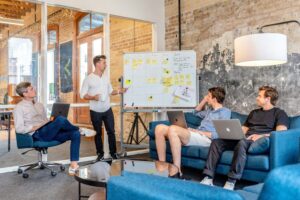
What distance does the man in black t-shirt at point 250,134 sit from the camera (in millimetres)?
3246

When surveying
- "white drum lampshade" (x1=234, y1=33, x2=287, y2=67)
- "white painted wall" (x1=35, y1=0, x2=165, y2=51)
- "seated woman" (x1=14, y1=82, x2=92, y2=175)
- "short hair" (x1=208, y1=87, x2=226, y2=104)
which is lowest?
"seated woman" (x1=14, y1=82, x2=92, y2=175)

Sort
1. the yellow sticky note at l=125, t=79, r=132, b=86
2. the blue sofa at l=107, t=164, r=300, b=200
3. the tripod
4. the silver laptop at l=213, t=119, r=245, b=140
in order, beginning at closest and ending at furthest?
the blue sofa at l=107, t=164, r=300, b=200, the silver laptop at l=213, t=119, r=245, b=140, the yellow sticky note at l=125, t=79, r=132, b=86, the tripod

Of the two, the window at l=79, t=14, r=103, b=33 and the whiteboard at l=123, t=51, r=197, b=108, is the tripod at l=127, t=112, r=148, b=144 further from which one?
the window at l=79, t=14, r=103, b=33

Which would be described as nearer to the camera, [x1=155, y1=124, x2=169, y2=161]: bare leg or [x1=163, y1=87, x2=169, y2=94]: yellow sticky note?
[x1=155, y1=124, x2=169, y2=161]: bare leg

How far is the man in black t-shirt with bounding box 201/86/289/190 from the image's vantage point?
3246 mm

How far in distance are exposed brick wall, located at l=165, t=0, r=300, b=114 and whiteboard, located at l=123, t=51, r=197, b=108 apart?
1.20 feet

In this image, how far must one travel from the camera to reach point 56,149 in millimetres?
5664

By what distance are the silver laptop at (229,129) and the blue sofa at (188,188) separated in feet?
7.39

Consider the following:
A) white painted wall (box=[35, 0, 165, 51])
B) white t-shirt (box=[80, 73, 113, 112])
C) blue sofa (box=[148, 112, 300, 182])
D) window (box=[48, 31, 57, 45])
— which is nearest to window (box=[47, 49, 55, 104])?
window (box=[48, 31, 57, 45])

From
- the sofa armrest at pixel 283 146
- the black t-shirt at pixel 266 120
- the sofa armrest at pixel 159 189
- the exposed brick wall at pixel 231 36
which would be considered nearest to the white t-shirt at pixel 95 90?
the exposed brick wall at pixel 231 36

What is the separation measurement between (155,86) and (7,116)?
233 centimetres

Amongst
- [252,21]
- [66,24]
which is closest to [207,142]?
[252,21]

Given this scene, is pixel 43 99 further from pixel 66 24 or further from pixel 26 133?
pixel 66 24

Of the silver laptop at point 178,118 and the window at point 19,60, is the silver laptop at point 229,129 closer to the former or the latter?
the silver laptop at point 178,118
